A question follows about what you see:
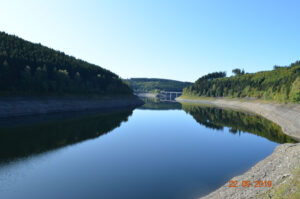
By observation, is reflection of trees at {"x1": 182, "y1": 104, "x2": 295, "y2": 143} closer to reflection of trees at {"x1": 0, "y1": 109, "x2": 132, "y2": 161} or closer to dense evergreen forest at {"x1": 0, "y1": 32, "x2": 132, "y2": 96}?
reflection of trees at {"x1": 0, "y1": 109, "x2": 132, "y2": 161}

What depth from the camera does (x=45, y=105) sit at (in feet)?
213

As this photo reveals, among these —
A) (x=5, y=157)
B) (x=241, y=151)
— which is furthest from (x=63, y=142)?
(x=241, y=151)

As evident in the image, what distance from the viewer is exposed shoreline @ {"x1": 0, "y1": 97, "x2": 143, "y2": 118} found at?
5278cm

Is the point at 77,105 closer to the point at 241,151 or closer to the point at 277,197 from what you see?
the point at 241,151

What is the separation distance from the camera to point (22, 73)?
69625 millimetres

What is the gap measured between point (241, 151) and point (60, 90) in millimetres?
70270

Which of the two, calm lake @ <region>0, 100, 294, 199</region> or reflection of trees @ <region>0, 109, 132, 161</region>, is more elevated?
reflection of trees @ <region>0, 109, 132, 161</region>

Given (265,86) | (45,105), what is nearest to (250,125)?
(45,105)

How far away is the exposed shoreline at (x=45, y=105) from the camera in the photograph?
52.8m
